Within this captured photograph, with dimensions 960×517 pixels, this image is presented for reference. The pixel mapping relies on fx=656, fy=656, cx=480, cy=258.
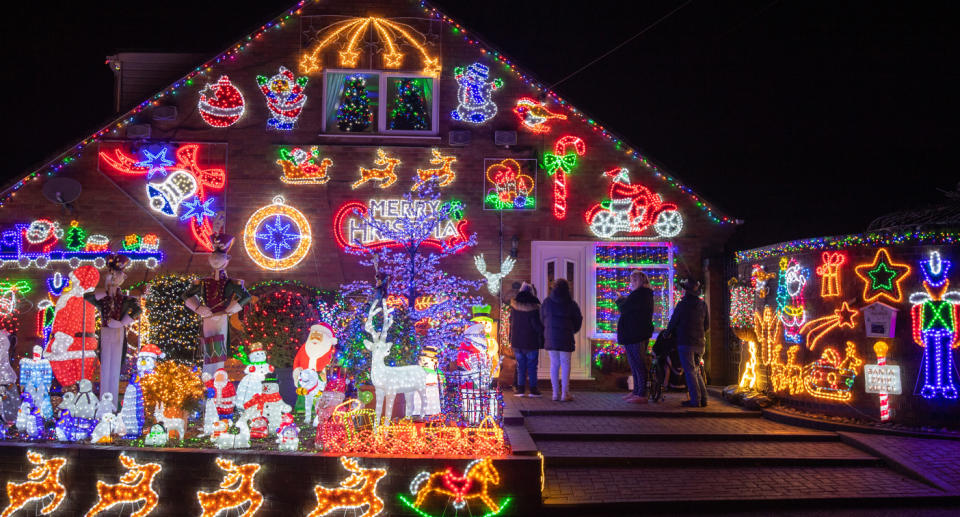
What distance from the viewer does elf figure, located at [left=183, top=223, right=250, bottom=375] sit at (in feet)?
24.2

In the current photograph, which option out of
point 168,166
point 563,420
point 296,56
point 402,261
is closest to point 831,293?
point 563,420

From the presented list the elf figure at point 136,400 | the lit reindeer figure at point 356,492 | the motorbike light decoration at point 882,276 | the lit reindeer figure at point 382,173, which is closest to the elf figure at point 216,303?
the elf figure at point 136,400

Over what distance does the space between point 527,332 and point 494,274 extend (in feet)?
6.14

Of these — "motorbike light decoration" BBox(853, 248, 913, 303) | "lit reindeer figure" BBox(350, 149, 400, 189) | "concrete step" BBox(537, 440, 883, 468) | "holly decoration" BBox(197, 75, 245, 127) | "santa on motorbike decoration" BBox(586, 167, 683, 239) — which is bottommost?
"concrete step" BBox(537, 440, 883, 468)

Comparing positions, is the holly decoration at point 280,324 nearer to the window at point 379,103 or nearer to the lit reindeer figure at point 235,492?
the window at point 379,103

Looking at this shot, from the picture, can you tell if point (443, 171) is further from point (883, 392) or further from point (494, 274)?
point (883, 392)

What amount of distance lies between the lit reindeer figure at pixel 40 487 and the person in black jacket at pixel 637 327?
7171 mm

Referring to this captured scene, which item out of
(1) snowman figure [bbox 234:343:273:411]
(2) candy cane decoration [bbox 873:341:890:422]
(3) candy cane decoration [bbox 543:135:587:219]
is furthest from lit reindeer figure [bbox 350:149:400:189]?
(2) candy cane decoration [bbox 873:341:890:422]

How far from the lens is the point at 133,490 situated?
6.46m

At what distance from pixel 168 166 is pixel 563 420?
802 centimetres

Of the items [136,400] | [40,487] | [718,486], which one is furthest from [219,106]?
[718,486]

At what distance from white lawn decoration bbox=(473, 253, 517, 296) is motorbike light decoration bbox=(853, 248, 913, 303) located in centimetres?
527

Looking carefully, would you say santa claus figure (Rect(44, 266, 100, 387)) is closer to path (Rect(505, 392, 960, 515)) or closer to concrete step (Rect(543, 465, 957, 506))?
path (Rect(505, 392, 960, 515))

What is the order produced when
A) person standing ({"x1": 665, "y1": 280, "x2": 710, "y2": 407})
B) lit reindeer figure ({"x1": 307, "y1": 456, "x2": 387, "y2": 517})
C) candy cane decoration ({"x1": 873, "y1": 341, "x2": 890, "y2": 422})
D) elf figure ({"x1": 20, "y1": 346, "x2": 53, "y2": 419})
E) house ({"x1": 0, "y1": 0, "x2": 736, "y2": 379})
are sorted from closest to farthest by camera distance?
lit reindeer figure ({"x1": 307, "y1": 456, "x2": 387, "y2": 517}) < elf figure ({"x1": 20, "y1": 346, "x2": 53, "y2": 419}) < candy cane decoration ({"x1": 873, "y1": 341, "x2": 890, "y2": 422}) < person standing ({"x1": 665, "y1": 280, "x2": 710, "y2": 407}) < house ({"x1": 0, "y1": 0, "x2": 736, "y2": 379})
